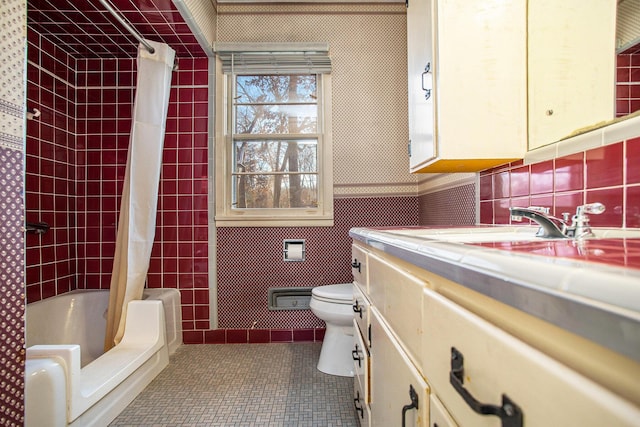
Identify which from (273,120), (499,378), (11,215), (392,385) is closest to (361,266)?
(392,385)

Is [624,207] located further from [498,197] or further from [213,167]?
[213,167]

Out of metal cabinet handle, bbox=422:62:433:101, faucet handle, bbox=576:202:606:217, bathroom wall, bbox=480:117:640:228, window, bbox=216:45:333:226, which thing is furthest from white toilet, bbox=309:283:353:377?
faucet handle, bbox=576:202:606:217

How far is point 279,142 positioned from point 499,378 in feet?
7.36

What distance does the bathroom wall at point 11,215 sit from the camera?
0.94 meters

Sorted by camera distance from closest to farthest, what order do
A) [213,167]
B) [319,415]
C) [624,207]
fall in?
[624,207], [319,415], [213,167]

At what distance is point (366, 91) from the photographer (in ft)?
7.88

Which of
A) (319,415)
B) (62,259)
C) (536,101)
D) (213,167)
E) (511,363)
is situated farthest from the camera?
(213,167)

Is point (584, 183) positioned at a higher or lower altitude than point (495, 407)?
higher

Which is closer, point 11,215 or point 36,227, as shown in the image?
point 11,215

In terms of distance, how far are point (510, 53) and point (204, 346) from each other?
2.40 m

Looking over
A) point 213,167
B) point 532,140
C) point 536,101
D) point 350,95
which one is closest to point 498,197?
point 532,140

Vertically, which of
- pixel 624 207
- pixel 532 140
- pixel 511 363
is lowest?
pixel 511 363

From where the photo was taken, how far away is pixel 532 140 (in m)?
1.17

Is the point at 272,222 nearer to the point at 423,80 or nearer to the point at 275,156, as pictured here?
the point at 275,156
